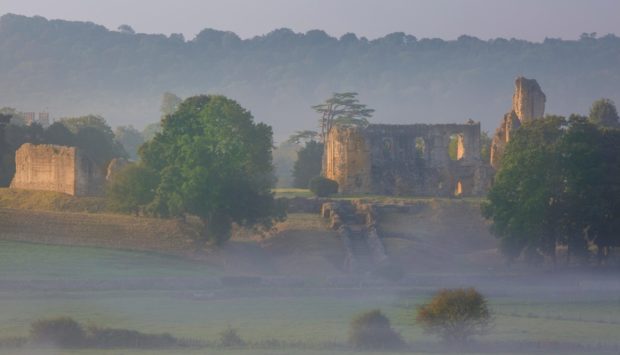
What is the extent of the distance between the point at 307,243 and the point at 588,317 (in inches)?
677

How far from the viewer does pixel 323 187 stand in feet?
242

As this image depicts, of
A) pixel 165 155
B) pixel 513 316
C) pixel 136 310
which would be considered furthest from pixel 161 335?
pixel 165 155

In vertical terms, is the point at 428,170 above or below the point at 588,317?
above

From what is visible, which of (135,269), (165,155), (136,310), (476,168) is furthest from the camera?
(476,168)

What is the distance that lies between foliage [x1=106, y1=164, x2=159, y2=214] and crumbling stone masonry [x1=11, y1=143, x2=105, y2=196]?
3358 millimetres

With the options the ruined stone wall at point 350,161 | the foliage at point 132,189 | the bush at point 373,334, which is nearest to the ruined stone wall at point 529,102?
the ruined stone wall at point 350,161

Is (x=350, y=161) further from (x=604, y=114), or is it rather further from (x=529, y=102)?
(x=604, y=114)

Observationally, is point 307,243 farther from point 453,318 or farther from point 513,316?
point 453,318

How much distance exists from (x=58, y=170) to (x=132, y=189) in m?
5.92

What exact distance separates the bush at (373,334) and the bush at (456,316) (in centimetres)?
111

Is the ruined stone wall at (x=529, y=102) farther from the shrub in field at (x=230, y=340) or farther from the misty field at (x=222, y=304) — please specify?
the shrub in field at (x=230, y=340)

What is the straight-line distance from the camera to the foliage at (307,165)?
289 ft

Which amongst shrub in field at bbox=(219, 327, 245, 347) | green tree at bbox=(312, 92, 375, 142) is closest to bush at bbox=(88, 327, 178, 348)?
shrub in field at bbox=(219, 327, 245, 347)

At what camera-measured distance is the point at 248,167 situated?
67.1 meters
